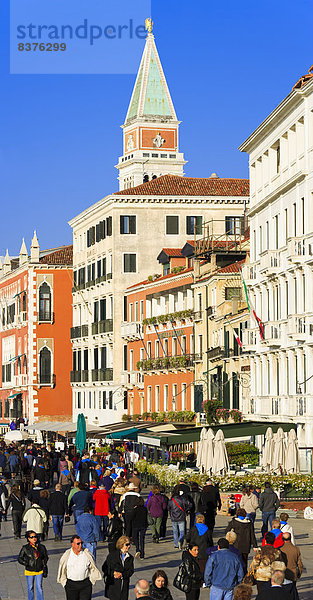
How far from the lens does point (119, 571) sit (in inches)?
640

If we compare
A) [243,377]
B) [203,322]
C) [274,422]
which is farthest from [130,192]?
[274,422]

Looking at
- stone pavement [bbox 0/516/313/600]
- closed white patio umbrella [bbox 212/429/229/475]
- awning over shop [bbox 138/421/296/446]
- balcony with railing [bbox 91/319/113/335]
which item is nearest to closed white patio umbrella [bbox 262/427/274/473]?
closed white patio umbrella [bbox 212/429/229/475]

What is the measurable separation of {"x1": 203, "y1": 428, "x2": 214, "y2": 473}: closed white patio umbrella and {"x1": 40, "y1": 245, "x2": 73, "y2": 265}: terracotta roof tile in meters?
56.2

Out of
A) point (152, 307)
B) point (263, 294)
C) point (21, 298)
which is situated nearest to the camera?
point (263, 294)

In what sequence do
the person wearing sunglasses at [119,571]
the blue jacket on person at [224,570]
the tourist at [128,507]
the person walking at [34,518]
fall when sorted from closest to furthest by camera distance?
the blue jacket on person at [224,570] → the person wearing sunglasses at [119,571] → the person walking at [34,518] → the tourist at [128,507]

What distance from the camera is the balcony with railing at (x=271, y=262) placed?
4338 cm

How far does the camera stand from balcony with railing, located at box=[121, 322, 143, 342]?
228 feet

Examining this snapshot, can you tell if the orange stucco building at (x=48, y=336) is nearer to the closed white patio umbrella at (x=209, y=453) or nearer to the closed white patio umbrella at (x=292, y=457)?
the closed white patio umbrella at (x=209, y=453)

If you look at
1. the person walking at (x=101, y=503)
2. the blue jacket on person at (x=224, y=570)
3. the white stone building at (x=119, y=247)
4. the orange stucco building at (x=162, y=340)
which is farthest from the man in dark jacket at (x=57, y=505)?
the white stone building at (x=119, y=247)

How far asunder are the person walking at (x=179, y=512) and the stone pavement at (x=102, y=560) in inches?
13.5

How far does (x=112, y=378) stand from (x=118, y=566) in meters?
59.7

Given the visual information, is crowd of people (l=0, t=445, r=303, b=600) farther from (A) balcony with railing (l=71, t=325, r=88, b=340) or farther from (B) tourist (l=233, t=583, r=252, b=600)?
(A) balcony with railing (l=71, t=325, r=88, b=340)

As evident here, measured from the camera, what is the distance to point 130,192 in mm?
75250

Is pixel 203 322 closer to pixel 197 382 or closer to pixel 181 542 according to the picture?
pixel 197 382
